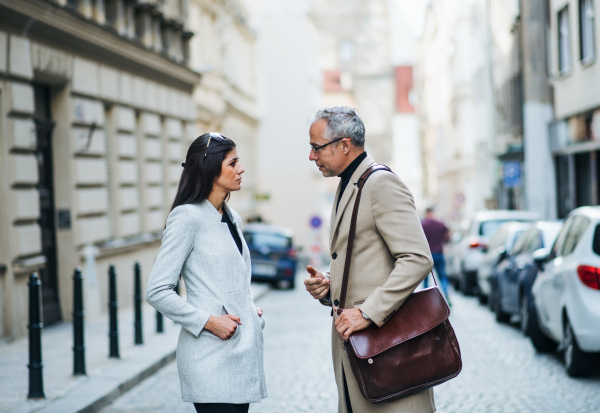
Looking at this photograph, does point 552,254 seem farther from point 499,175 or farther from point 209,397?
point 499,175

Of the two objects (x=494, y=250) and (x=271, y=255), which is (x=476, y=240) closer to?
(x=494, y=250)

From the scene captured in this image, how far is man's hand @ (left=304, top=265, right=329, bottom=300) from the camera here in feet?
13.6

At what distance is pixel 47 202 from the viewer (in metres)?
14.3

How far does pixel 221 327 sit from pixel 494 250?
13551mm

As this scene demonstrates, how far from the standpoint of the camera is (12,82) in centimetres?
1209

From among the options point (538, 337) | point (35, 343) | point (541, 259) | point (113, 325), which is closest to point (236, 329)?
point (35, 343)

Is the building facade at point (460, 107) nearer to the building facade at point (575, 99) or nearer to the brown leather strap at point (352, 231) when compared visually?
the building facade at point (575, 99)

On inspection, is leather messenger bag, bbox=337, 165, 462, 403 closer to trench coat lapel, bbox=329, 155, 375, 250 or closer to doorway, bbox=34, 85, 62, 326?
trench coat lapel, bbox=329, 155, 375, 250

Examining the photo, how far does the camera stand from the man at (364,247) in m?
3.78

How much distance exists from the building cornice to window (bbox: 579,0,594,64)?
9829 millimetres

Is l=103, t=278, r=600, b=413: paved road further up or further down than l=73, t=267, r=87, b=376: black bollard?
further down

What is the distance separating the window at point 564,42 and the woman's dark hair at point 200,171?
22.5m

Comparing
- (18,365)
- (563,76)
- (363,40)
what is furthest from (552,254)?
(363,40)

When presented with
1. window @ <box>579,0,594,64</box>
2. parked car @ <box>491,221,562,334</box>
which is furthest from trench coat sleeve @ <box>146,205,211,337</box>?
window @ <box>579,0,594,64</box>
